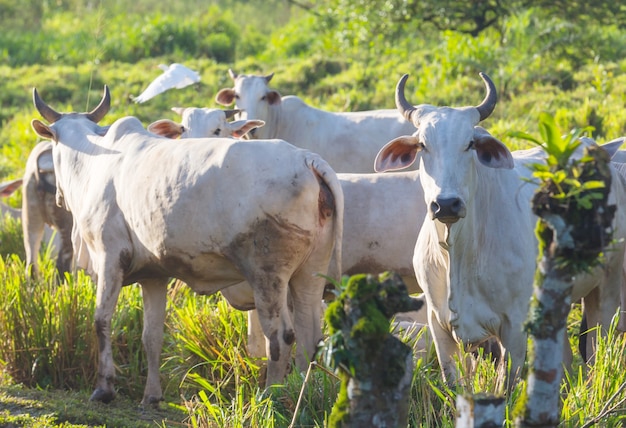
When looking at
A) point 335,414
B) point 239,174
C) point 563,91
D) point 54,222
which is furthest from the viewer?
point 563,91

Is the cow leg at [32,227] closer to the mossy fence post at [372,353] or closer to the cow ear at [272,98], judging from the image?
the cow ear at [272,98]

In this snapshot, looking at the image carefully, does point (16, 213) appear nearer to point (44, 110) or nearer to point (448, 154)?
point (44, 110)

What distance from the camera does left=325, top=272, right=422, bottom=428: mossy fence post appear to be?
3406mm

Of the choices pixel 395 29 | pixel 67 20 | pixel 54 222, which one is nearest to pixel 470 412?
pixel 54 222

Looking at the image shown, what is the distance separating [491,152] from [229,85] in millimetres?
11462

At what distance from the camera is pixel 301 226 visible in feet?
20.3

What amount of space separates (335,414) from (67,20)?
2059cm

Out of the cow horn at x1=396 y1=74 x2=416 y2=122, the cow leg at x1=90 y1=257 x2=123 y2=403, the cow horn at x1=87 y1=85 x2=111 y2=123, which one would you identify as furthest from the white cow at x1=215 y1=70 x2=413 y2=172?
the cow horn at x1=396 y1=74 x2=416 y2=122

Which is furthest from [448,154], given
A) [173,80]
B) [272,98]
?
[272,98]

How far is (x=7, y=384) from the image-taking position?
6.93 meters

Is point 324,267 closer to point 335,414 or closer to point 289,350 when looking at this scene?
point 289,350

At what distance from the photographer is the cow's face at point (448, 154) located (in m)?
5.21

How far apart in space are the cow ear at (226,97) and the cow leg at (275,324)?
4.98m

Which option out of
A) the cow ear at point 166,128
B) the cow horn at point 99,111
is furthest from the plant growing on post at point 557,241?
the cow ear at point 166,128
